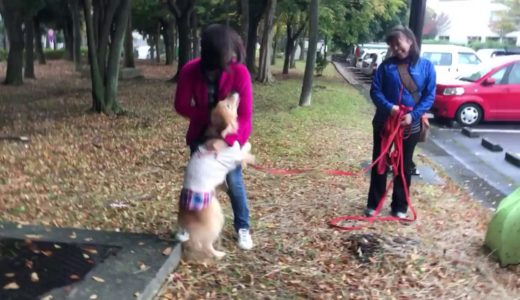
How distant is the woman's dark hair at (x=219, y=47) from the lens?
351cm

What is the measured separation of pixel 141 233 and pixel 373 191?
214 centimetres

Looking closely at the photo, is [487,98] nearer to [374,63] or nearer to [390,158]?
[390,158]

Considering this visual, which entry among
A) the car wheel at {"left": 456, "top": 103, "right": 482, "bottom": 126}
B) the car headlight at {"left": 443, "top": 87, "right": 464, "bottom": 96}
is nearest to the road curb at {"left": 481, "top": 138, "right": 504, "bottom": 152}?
the car wheel at {"left": 456, "top": 103, "right": 482, "bottom": 126}

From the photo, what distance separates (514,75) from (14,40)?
559 inches

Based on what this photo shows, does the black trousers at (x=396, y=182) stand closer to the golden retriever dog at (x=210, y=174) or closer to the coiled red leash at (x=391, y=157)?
the coiled red leash at (x=391, y=157)

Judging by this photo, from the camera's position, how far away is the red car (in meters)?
12.7

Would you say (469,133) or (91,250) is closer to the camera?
(91,250)

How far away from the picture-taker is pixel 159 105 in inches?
524

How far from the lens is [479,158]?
9312mm

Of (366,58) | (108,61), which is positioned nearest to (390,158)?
(108,61)

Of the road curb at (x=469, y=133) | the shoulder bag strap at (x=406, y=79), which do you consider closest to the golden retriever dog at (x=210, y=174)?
the shoulder bag strap at (x=406, y=79)

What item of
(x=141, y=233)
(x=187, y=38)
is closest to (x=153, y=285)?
(x=141, y=233)

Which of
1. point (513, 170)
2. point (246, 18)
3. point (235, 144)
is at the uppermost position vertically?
point (246, 18)

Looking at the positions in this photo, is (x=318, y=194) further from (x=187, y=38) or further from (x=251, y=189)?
(x=187, y=38)
